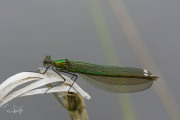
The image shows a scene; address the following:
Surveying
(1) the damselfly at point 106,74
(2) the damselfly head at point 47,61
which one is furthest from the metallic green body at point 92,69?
(2) the damselfly head at point 47,61

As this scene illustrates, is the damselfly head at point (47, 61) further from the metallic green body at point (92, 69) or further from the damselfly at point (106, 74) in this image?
the metallic green body at point (92, 69)

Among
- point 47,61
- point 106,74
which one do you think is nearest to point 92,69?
point 106,74

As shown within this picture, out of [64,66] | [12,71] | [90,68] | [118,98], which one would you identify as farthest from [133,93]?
[12,71]

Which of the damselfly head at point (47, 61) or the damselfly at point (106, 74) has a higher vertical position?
the damselfly head at point (47, 61)

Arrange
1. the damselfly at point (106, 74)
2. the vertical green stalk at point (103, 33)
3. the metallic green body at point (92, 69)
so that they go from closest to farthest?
the damselfly at point (106, 74)
the metallic green body at point (92, 69)
the vertical green stalk at point (103, 33)

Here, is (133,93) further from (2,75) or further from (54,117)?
(2,75)

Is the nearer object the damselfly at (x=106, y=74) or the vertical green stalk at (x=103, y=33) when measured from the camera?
the damselfly at (x=106, y=74)

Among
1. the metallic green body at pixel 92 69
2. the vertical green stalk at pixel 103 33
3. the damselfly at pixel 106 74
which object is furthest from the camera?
the vertical green stalk at pixel 103 33

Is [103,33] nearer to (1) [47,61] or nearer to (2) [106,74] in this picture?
(2) [106,74]
